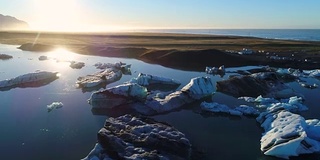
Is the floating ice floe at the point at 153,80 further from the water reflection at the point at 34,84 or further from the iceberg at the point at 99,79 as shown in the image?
the water reflection at the point at 34,84

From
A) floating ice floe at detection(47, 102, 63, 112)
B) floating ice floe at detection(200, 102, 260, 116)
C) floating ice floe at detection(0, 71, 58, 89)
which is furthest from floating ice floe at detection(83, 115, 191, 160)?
floating ice floe at detection(0, 71, 58, 89)

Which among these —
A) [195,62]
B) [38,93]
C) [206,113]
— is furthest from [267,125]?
[195,62]

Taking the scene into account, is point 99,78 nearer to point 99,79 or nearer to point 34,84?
point 99,79

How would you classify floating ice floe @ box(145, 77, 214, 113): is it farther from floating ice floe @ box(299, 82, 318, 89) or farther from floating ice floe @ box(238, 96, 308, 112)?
floating ice floe @ box(299, 82, 318, 89)

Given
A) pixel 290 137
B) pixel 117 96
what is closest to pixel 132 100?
pixel 117 96

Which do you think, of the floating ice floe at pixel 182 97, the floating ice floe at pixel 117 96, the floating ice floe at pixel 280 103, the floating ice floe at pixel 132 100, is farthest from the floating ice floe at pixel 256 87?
the floating ice floe at pixel 117 96

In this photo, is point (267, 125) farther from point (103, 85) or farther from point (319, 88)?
point (103, 85)
